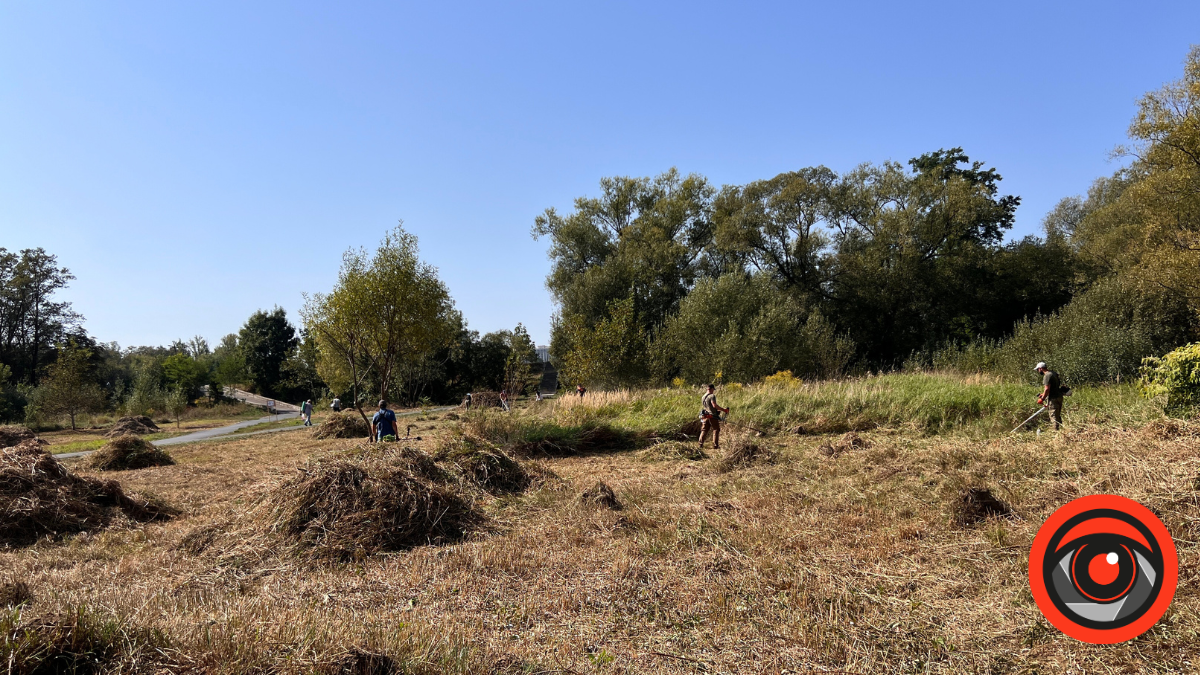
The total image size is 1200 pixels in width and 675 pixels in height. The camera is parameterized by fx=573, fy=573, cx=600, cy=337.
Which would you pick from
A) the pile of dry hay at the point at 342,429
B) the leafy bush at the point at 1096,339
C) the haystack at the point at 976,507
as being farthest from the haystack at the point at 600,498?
the leafy bush at the point at 1096,339

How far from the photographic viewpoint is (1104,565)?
2430 millimetres

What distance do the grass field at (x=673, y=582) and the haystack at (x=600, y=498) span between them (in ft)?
0.46

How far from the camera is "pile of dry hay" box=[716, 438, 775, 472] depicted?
10547 mm

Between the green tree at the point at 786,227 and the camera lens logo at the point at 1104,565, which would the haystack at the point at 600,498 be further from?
the green tree at the point at 786,227

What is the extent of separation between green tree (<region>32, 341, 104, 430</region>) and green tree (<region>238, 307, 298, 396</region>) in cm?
2476

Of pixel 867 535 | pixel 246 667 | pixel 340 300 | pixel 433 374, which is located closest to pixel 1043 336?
pixel 867 535

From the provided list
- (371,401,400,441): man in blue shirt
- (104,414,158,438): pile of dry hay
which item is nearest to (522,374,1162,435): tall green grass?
(371,401,400,441): man in blue shirt

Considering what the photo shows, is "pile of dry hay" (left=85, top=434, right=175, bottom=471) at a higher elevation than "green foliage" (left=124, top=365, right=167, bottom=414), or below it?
below

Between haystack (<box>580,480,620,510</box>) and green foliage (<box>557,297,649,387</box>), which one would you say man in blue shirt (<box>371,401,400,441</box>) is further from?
green foliage (<box>557,297,649,387</box>)

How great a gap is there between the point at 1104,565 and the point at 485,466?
8.07 meters

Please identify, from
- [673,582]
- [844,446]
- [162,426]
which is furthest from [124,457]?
[162,426]

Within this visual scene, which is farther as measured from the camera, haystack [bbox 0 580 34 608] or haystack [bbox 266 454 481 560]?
haystack [bbox 266 454 481 560]

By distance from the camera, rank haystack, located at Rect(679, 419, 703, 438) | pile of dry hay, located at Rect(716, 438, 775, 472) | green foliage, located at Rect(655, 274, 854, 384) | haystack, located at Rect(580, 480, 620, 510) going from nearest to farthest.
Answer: haystack, located at Rect(580, 480, 620, 510) → pile of dry hay, located at Rect(716, 438, 775, 472) → haystack, located at Rect(679, 419, 703, 438) → green foliage, located at Rect(655, 274, 854, 384)

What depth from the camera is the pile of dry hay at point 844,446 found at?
437 inches
